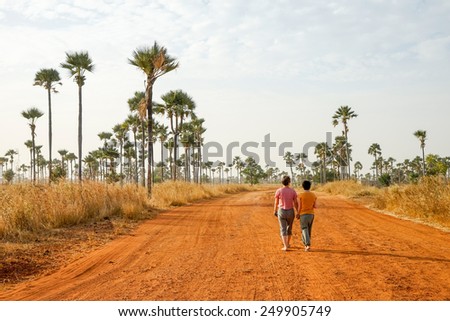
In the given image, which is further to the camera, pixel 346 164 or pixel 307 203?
pixel 346 164

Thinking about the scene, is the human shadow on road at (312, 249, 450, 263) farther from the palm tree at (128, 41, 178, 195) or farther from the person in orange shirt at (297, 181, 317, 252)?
the palm tree at (128, 41, 178, 195)

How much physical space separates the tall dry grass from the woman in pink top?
255 inches

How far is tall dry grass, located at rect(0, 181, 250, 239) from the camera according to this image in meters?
10.5

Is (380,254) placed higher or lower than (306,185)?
lower

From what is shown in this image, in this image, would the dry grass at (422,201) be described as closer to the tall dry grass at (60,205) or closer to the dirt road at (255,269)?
the dirt road at (255,269)

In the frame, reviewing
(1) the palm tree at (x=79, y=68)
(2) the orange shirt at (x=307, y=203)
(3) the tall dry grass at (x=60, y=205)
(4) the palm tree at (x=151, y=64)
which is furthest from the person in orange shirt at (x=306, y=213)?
(1) the palm tree at (x=79, y=68)

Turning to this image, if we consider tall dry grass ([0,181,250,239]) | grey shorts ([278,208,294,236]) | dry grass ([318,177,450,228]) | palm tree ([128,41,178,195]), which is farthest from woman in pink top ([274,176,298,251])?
palm tree ([128,41,178,195])

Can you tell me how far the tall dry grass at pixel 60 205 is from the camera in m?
10.5

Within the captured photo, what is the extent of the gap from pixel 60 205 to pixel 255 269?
8.03 meters

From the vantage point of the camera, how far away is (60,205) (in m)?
12.5

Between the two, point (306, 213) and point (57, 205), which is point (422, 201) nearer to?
point (306, 213)

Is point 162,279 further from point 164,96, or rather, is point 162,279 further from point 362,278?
point 164,96

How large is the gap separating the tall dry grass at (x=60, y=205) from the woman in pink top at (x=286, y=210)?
648 centimetres

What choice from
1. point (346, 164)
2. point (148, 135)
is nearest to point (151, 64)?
point (148, 135)
